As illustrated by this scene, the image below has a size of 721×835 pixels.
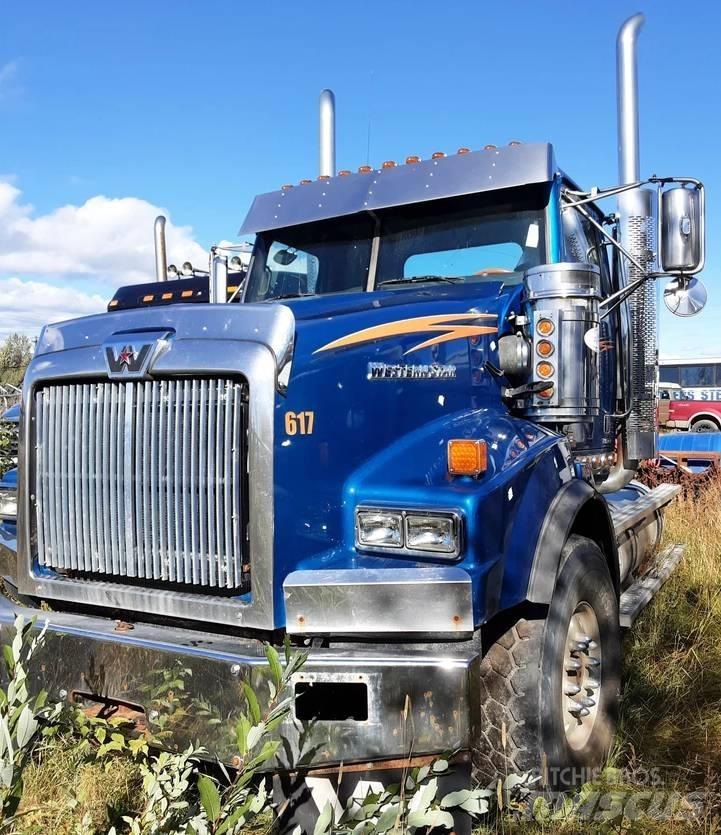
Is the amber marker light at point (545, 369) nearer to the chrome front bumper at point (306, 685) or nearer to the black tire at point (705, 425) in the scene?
the chrome front bumper at point (306, 685)

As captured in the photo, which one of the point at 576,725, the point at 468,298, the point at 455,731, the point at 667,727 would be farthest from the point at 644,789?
the point at 468,298

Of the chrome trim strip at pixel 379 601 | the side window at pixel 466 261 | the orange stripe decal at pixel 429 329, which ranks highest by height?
the side window at pixel 466 261

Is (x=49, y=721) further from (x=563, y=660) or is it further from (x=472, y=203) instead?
(x=472, y=203)

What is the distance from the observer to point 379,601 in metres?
2.44

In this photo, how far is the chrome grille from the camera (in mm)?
2588

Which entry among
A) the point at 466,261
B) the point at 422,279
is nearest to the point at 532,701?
the point at 422,279

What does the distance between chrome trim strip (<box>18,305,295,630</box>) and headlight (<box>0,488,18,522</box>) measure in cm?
42

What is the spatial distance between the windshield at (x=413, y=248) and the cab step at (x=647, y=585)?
69.9 inches

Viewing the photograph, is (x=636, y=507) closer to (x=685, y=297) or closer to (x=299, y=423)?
(x=685, y=297)

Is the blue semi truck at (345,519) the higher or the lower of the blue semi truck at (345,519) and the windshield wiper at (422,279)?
the lower

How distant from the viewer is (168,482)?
268 centimetres

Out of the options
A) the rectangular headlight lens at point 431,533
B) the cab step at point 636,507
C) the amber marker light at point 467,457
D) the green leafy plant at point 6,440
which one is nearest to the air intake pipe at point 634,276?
the cab step at point 636,507

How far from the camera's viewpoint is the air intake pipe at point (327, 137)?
6430mm

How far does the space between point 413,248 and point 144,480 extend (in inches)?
79.8
